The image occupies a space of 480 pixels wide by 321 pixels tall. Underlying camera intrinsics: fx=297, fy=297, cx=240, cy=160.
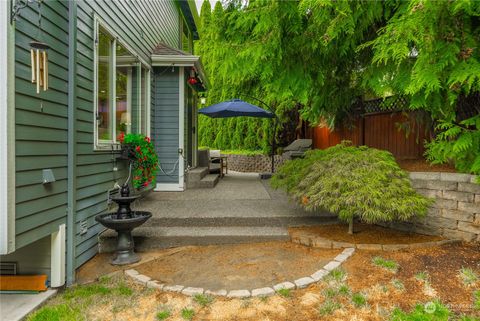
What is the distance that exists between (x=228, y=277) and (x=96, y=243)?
180cm

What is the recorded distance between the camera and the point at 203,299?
2.62m

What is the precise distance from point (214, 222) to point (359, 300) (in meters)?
2.19

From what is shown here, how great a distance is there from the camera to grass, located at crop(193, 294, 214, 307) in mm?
2580

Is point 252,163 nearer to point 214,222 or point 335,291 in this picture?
point 214,222

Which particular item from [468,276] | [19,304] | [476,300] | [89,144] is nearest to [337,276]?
[476,300]

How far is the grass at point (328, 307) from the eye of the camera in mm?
2439

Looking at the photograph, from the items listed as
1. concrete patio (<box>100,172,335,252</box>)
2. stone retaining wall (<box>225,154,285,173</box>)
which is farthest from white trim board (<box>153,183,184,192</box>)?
stone retaining wall (<box>225,154,285,173</box>)

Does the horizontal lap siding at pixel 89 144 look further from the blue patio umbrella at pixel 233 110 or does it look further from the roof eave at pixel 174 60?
the blue patio umbrella at pixel 233 110

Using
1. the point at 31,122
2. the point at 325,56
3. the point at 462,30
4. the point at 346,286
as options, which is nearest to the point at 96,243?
the point at 31,122

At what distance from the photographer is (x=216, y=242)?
3.87m

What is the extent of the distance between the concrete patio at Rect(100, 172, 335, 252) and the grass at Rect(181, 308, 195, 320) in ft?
4.61

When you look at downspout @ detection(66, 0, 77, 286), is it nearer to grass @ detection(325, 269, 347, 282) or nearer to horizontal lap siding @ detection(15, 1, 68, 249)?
horizontal lap siding @ detection(15, 1, 68, 249)

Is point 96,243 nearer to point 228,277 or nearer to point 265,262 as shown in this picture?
point 228,277

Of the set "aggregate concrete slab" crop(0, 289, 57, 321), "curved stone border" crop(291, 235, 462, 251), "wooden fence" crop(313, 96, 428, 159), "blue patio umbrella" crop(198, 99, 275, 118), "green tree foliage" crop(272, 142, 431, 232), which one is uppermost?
"blue patio umbrella" crop(198, 99, 275, 118)
